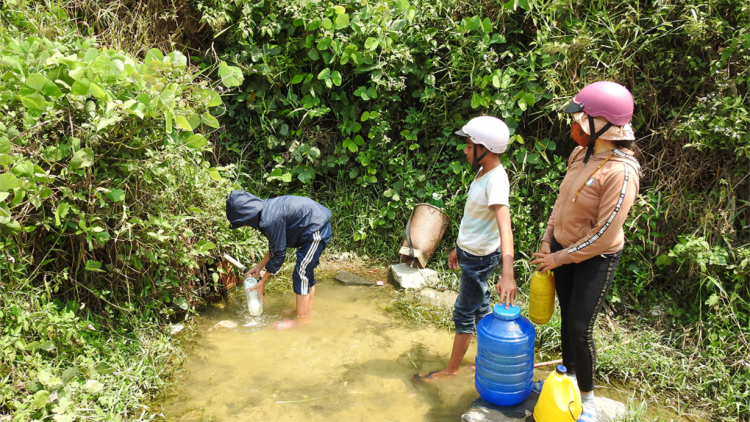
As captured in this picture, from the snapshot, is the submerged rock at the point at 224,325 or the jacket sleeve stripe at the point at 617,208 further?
the submerged rock at the point at 224,325

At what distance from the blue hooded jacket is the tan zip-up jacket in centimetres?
205

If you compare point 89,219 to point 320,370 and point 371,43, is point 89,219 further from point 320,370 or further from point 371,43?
point 371,43

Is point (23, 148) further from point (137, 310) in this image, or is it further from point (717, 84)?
point (717, 84)

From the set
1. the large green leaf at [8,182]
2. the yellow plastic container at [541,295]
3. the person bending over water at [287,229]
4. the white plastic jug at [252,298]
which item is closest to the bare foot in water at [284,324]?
the person bending over water at [287,229]

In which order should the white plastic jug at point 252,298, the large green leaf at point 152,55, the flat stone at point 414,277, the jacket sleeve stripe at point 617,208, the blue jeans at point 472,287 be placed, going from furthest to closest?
the flat stone at point 414,277, the white plastic jug at point 252,298, the large green leaf at point 152,55, the blue jeans at point 472,287, the jacket sleeve stripe at point 617,208

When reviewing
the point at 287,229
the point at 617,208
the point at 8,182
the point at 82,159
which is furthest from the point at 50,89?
the point at 617,208

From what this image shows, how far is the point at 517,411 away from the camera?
2871 millimetres

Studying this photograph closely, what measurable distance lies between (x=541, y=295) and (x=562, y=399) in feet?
1.87

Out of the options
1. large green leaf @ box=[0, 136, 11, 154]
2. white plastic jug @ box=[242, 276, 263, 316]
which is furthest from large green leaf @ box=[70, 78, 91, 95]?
white plastic jug @ box=[242, 276, 263, 316]

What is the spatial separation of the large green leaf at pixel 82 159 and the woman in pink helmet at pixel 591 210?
2.76 metres

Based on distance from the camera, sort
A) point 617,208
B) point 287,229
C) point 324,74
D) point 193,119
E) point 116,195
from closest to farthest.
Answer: point 617,208 < point 116,195 < point 193,119 < point 287,229 < point 324,74

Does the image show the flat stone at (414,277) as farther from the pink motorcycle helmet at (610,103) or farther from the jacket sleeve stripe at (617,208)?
the pink motorcycle helmet at (610,103)

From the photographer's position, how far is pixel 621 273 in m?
4.15

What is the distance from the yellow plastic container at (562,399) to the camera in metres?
2.52
